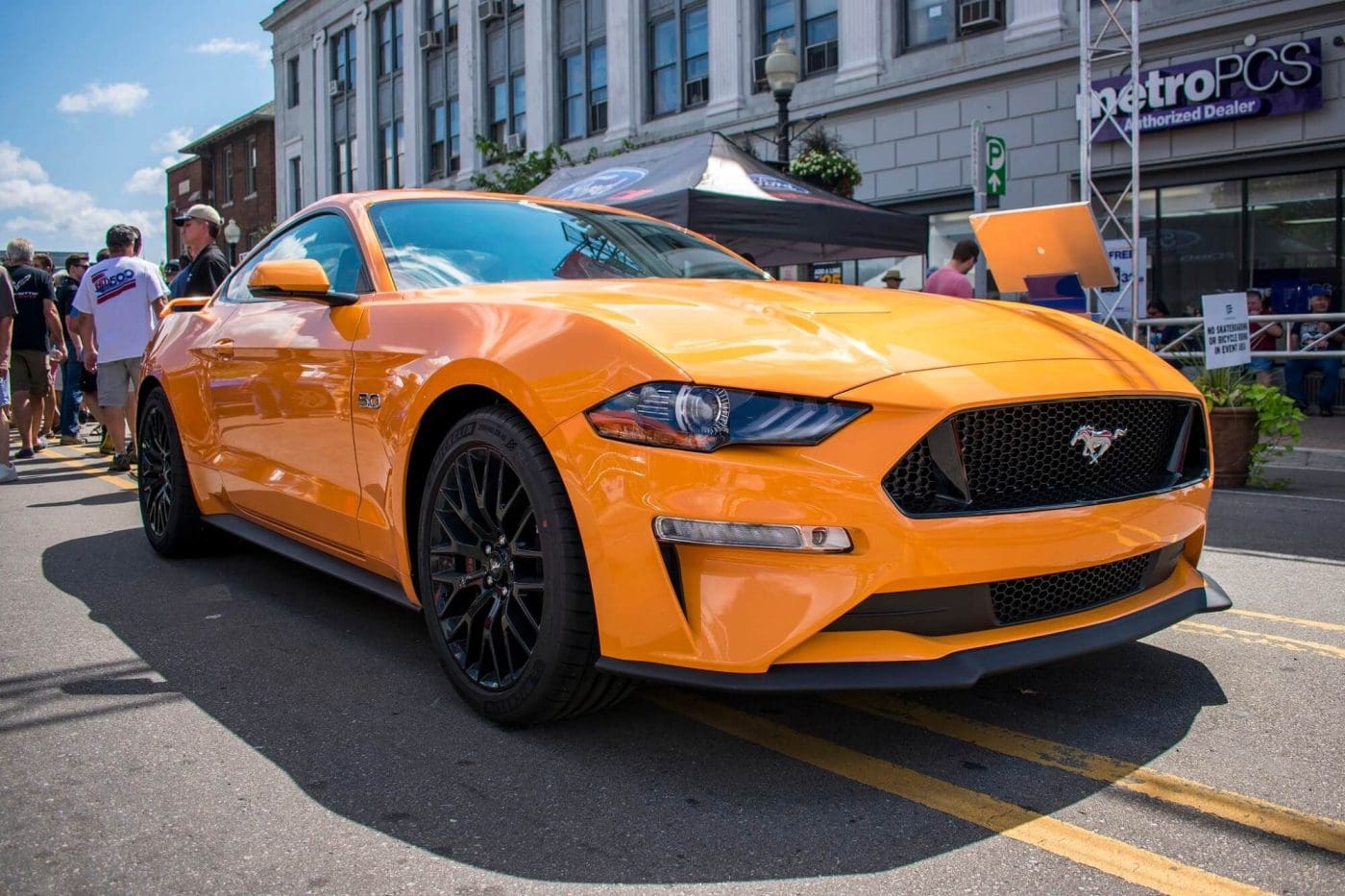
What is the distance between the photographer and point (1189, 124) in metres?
14.0

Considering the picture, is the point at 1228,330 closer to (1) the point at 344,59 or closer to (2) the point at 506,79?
(2) the point at 506,79

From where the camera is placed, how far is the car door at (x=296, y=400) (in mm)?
3592

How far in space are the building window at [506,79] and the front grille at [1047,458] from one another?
2488 cm

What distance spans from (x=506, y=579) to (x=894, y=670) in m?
1.00

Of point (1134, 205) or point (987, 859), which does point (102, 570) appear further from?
point (1134, 205)

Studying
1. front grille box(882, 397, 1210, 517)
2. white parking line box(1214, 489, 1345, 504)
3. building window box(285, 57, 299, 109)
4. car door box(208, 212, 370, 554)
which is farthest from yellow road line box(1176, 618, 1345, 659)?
building window box(285, 57, 299, 109)

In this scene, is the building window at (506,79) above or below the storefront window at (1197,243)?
above

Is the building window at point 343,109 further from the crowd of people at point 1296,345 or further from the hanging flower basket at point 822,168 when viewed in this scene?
the crowd of people at point 1296,345

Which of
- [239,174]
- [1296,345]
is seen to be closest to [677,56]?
[1296,345]

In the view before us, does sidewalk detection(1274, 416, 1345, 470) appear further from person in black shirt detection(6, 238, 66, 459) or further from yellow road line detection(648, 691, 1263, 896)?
person in black shirt detection(6, 238, 66, 459)

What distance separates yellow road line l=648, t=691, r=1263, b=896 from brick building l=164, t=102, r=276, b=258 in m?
38.7

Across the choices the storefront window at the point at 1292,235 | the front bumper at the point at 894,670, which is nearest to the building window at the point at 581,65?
the storefront window at the point at 1292,235

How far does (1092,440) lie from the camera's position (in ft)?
9.11

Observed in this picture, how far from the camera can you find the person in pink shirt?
9.42m
